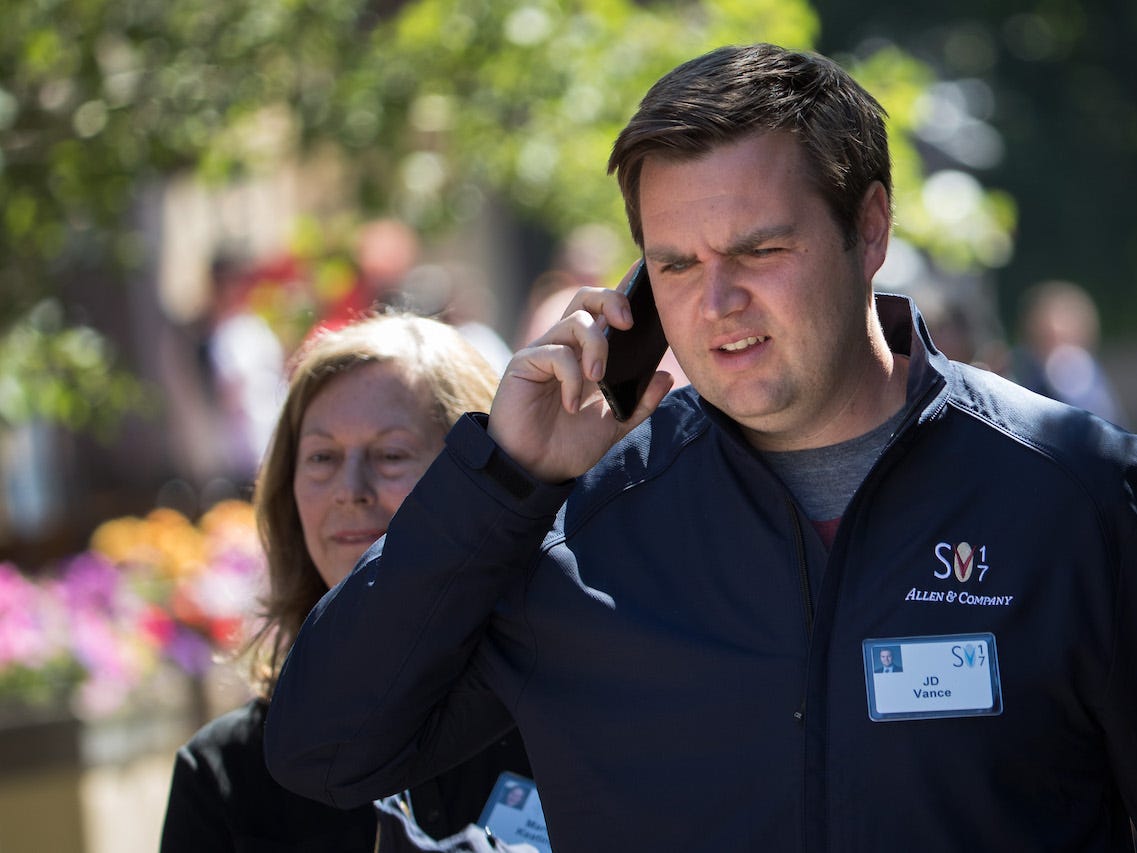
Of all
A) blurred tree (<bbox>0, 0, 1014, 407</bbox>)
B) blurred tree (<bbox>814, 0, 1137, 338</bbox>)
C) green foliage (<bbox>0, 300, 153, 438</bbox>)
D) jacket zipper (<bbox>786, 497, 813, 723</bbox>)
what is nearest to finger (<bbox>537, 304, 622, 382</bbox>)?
jacket zipper (<bbox>786, 497, 813, 723</bbox>)

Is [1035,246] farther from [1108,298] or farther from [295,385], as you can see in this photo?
[295,385]

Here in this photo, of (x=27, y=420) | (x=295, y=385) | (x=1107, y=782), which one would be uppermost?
(x=27, y=420)

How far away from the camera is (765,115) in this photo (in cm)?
219

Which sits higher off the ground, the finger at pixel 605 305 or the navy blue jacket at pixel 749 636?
the finger at pixel 605 305

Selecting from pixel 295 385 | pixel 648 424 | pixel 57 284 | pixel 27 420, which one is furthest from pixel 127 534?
pixel 648 424

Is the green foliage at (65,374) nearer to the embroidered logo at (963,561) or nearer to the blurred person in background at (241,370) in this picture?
the blurred person in background at (241,370)

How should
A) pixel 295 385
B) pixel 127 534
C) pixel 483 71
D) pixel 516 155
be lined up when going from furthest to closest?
1. pixel 127 534
2. pixel 516 155
3. pixel 483 71
4. pixel 295 385

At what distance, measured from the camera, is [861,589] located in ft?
6.78

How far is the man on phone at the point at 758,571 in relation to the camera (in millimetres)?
2002

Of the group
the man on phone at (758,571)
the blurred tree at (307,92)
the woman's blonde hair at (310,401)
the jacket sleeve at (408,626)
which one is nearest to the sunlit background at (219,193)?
the blurred tree at (307,92)

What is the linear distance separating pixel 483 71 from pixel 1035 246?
21.6 m

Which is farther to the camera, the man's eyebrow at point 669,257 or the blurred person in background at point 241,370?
the blurred person in background at point 241,370

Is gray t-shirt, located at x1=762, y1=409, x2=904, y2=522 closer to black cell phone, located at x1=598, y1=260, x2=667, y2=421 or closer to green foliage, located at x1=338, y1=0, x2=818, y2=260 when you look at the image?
black cell phone, located at x1=598, y1=260, x2=667, y2=421

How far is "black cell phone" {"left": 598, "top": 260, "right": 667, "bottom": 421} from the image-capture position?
238 cm
